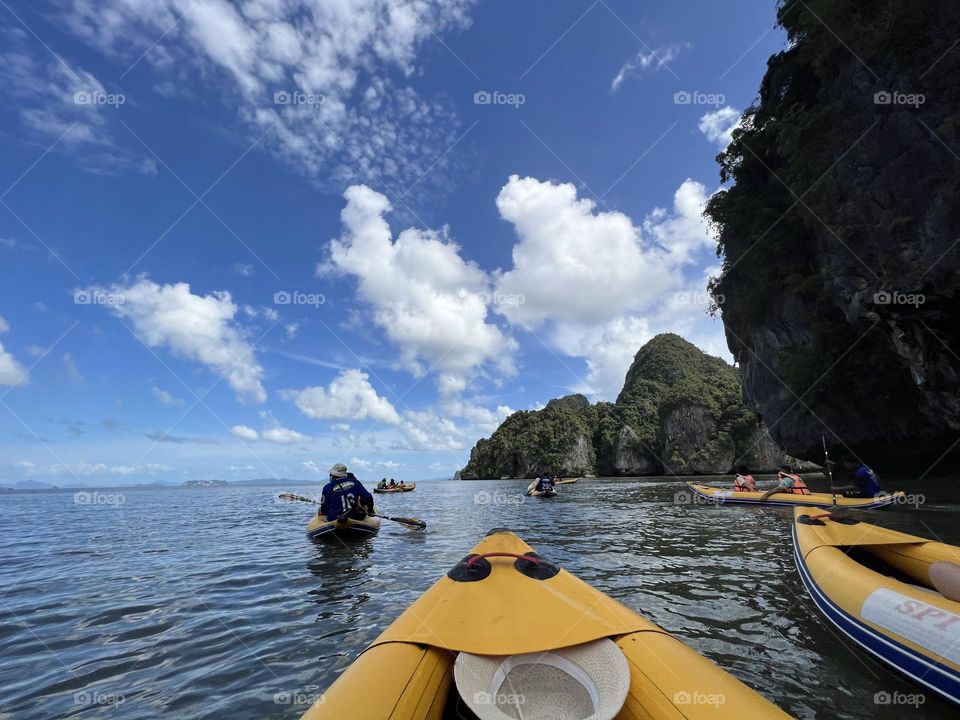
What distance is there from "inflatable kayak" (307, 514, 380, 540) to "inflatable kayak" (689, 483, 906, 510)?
14949 mm

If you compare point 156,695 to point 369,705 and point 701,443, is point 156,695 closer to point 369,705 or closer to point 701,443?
point 369,705

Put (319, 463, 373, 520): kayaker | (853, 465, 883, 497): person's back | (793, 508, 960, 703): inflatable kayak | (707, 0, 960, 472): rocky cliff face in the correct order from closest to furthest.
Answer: (793, 508, 960, 703): inflatable kayak < (319, 463, 373, 520): kayaker < (707, 0, 960, 472): rocky cliff face < (853, 465, 883, 497): person's back

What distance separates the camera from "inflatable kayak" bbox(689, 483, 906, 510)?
15.1 meters

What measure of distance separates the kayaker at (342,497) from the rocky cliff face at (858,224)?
19438 mm

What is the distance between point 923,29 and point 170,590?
2523 centimetres

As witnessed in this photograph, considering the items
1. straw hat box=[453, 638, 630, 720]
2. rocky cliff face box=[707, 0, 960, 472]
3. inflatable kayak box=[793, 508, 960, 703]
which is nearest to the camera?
straw hat box=[453, 638, 630, 720]

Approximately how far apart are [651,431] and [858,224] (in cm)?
7949

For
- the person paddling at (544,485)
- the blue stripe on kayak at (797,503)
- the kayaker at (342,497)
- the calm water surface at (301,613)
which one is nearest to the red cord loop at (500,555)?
the calm water surface at (301,613)

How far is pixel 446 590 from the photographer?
4715 mm

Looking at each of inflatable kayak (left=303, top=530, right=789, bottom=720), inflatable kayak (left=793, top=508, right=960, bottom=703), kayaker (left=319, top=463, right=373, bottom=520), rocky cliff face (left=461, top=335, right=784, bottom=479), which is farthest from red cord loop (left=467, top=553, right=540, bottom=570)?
rocky cliff face (left=461, top=335, right=784, bottom=479)

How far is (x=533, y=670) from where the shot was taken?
3219mm

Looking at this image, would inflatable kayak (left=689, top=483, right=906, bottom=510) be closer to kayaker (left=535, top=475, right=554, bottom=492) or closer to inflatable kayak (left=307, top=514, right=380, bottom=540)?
kayaker (left=535, top=475, right=554, bottom=492)

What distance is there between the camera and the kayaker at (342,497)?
12.4m

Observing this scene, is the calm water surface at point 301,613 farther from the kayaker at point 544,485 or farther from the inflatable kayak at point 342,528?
the kayaker at point 544,485
